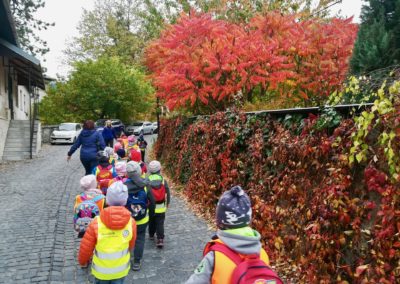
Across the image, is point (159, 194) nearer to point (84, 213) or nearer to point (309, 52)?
point (84, 213)

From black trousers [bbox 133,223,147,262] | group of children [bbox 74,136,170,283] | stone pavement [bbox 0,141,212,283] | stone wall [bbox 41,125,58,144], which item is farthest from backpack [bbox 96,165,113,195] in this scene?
stone wall [bbox 41,125,58,144]

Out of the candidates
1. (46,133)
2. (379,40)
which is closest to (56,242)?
(379,40)

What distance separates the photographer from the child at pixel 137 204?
5098 millimetres

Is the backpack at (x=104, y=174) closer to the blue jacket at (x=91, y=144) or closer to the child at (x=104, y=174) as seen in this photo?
the child at (x=104, y=174)

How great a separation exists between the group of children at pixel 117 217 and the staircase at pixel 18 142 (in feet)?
43.3

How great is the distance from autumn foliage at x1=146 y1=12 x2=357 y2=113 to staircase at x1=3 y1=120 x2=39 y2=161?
32.2 ft

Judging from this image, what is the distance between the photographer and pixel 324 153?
4.38 meters

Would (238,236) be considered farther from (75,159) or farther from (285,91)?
(75,159)

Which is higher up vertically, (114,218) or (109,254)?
(114,218)

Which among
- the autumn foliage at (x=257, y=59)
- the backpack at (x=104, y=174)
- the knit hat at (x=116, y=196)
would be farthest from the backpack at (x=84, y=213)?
the autumn foliage at (x=257, y=59)

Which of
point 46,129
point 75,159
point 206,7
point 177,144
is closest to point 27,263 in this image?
point 177,144

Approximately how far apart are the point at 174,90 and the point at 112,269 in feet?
30.7

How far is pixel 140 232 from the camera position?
16.9ft

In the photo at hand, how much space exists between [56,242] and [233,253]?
481 centimetres
